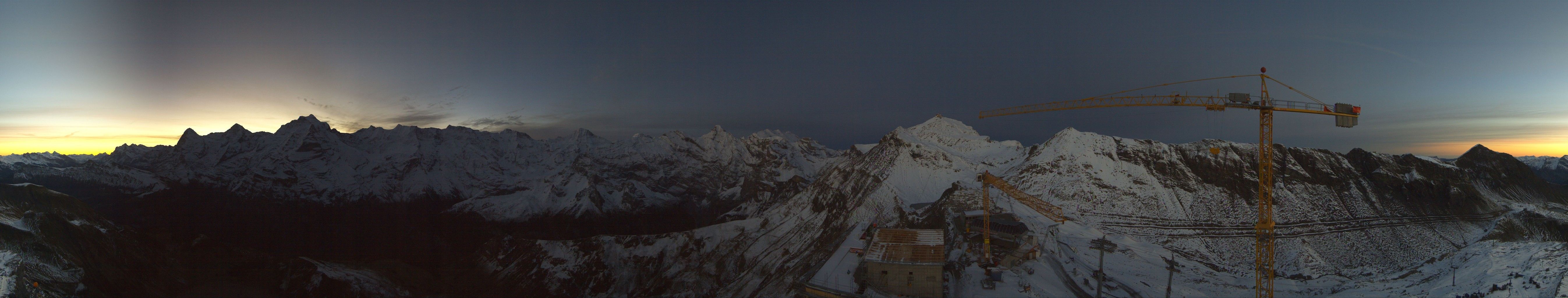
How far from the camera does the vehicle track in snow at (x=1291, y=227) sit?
8644 centimetres

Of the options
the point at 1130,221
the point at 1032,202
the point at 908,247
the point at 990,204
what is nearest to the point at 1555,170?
the point at 1130,221

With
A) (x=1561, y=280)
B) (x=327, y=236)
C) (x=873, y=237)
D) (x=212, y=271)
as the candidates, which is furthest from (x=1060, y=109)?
(x=327, y=236)

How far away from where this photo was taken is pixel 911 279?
184 feet

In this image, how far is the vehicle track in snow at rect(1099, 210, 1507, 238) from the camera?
8644 cm

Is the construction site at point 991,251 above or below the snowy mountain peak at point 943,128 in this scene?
below

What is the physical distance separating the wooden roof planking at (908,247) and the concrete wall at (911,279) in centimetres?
45

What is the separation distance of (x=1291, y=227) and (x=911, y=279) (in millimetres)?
73999

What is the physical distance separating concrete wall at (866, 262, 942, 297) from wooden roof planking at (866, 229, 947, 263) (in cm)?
45

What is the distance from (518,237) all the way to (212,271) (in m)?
57.0

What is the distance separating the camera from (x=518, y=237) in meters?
152

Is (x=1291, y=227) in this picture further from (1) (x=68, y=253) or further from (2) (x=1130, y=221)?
(1) (x=68, y=253)

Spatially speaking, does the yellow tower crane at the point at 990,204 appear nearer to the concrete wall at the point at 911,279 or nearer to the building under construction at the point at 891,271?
the building under construction at the point at 891,271

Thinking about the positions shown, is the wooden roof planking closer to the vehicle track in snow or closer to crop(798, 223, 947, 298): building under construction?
crop(798, 223, 947, 298): building under construction

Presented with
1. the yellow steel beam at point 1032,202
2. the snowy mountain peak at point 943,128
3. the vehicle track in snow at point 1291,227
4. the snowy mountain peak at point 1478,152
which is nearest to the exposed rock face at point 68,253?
the yellow steel beam at point 1032,202
